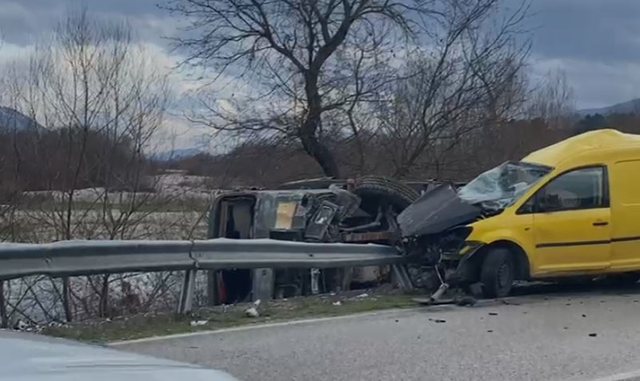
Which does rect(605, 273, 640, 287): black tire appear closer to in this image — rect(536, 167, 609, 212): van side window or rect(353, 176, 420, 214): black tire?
rect(536, 167, 609, 212): van side window

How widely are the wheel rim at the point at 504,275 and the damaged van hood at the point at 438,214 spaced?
0.67 m

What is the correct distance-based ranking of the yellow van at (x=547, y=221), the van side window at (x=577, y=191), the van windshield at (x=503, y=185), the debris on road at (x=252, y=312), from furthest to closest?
the van windshield at (x=503, y=185) → the van side window at (x=577, y=191) → the yellow van at (x=547, y=221) → the debris on road at (x=252, y=312)

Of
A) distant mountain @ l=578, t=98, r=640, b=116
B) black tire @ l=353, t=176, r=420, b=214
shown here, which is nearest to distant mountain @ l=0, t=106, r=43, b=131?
black tire @ l=353, t=176, r=420, b=214

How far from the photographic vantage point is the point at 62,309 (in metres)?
11.4

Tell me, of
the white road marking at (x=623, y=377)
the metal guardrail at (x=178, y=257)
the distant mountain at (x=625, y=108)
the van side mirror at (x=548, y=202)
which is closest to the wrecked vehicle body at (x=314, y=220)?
the metal guardrail at (x=178, y=257)

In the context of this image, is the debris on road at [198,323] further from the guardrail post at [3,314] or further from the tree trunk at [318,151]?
the tree trunk at [318,151]

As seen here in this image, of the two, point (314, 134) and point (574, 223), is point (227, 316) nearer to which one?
point (574, 223)

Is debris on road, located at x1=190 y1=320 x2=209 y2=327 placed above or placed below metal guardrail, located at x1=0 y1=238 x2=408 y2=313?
below

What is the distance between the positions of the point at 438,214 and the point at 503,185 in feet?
4.40

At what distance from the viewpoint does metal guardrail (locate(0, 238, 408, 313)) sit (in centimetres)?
887

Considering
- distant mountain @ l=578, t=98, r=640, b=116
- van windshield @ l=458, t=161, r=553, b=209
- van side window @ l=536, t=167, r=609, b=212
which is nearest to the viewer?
van side window @ l=536, t=167, r=609, b=212

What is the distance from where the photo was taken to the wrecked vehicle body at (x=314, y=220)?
1193 cm

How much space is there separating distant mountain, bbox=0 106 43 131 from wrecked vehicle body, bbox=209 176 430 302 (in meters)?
6.53

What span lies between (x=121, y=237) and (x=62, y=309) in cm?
524
